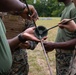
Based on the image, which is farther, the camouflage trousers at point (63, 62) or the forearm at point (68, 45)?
the camouflage trousers at point (63, 62)

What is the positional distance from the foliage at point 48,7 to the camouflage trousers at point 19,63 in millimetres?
27770

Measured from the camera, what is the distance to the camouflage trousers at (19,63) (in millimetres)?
3486

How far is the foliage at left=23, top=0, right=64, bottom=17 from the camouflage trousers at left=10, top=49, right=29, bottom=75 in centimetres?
2777

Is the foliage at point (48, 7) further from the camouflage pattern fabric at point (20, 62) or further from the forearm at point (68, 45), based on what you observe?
the forearm at point (68, 45)

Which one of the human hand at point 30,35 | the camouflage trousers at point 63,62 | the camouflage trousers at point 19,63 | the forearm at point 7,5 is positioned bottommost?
the camouflage trousers at point 63,62

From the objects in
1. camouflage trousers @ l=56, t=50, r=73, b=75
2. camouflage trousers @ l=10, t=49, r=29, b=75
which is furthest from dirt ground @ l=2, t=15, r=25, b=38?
camouflage trousers @ l=56, t=50, r=73, b=75

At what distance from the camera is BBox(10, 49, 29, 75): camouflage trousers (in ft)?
11.4

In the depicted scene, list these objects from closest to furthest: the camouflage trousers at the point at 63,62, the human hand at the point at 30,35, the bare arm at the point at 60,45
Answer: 1. the human hand at the point at 30,35
2. the bare arm at the point at 60,45
3. the camouflage trousers at the point at 63,62

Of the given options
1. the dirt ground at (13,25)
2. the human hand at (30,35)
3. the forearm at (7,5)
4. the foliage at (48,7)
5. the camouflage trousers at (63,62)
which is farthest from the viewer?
the foliage at (48,7)

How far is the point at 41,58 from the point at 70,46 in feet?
16.8

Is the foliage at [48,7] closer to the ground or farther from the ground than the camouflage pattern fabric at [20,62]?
closer to the ground

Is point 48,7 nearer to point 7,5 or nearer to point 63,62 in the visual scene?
point 63,62

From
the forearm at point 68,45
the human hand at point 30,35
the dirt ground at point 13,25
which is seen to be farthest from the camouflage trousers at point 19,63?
the human hand at point 30,35

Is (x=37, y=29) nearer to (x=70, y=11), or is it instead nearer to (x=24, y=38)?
(x=24, y=38)
